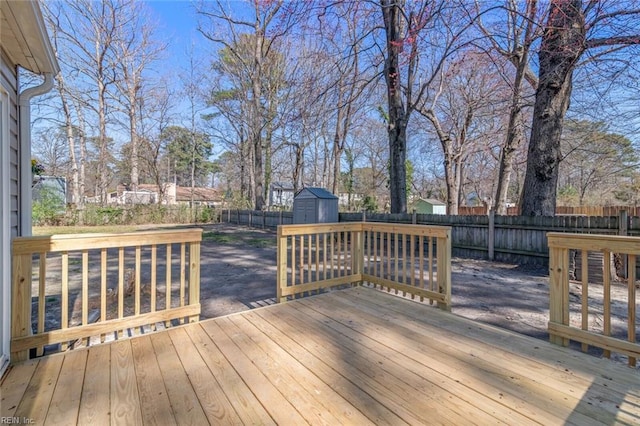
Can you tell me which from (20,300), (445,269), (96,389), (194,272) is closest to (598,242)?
(445,269)

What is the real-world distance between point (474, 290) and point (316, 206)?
5.55 m

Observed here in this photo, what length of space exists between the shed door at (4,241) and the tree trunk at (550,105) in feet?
24.0

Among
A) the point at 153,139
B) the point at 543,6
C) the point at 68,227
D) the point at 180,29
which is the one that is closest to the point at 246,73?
the point at 180,29

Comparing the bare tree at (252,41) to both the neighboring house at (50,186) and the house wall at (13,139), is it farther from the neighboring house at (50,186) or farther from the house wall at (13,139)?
the house wall at (13,139)

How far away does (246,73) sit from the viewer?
16312mm

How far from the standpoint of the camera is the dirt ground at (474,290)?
354 cm

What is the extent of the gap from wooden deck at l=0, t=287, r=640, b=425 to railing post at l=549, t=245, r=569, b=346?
21 cm

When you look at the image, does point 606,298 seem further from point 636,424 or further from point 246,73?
point 246,73

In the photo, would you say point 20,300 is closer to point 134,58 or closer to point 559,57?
point 559,57

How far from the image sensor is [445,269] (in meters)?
3.12

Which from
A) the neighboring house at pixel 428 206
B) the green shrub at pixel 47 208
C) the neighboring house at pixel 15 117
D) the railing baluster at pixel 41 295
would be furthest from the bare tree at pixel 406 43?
the green shrub at pixel 47 208

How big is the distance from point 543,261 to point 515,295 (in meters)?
2.41

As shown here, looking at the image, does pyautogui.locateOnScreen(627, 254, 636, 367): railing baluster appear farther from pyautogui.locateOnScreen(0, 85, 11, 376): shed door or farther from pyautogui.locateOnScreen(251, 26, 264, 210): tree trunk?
pyautogui.locateOnScreen(251, 26, 264, 210): tree trunk

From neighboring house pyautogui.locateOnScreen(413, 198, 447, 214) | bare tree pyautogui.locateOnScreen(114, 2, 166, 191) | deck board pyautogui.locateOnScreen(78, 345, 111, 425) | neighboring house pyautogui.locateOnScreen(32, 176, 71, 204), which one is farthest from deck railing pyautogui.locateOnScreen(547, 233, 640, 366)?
neighboring house pyautogui.locateOnScreen(413, 198, 447, 214)
